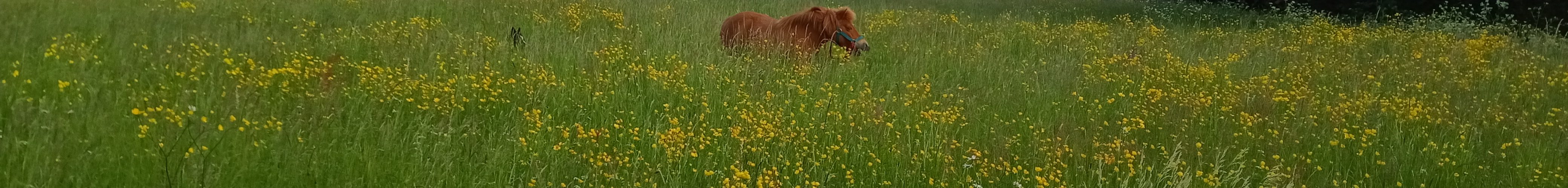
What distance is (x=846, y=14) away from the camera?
6168 mm

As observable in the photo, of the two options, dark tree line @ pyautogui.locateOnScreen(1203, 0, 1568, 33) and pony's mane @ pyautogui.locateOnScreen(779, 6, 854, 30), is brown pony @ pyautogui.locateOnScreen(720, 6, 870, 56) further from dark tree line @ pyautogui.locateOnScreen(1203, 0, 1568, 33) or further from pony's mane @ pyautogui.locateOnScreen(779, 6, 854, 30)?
dark tree line @ pyautogui.locateOnScreen(1203, 0, 1568, 33)

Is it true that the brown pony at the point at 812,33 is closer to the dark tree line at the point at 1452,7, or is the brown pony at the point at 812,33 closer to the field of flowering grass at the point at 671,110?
the field of flowering grass at the point at 671,110

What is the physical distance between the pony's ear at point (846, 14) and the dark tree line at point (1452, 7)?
6161 millimetres

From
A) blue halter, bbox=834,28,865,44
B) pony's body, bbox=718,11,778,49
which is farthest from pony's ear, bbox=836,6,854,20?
pony's body, bbox=718,11,778,49

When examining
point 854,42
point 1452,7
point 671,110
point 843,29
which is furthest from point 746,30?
point 1452,7

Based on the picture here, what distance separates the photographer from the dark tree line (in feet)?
32.1

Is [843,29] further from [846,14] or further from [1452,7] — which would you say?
[1452,7]

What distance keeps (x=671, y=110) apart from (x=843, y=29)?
2321mm

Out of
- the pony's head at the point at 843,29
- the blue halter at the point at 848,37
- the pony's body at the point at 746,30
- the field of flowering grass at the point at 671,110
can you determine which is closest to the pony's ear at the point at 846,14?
the pony's head at the point at 843,29

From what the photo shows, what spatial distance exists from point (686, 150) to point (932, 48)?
4060mm

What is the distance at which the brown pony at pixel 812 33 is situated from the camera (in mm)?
6055

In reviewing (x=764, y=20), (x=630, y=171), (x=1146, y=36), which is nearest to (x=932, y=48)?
(x=764, y=20)

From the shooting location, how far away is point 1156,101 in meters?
5.07

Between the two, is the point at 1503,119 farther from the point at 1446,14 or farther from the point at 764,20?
the point at 1446,14
